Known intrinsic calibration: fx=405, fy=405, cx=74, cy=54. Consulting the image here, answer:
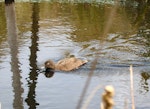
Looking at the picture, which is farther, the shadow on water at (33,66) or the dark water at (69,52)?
the dark water at (69,52)

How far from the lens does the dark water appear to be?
6.63 m

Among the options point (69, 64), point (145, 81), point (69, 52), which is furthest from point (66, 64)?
point (145, 81)

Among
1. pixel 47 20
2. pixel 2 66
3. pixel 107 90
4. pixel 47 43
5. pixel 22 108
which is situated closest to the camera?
pixel 107 90

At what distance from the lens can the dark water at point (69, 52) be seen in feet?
21.7

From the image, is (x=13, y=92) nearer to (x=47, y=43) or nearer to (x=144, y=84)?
(x=144, y=84)

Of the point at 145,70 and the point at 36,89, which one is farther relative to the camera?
the point at 145,70

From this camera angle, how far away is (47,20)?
12.6 metres

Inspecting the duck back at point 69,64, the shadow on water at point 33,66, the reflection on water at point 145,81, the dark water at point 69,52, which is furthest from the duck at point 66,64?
the reflection on water at point 145,81

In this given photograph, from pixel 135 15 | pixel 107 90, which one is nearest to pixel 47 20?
pixel 135 15

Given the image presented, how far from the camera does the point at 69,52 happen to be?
9.57m

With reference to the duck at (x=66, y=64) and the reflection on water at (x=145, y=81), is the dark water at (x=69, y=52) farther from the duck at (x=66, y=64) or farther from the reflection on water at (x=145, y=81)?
the duck at (x=66, y=64)

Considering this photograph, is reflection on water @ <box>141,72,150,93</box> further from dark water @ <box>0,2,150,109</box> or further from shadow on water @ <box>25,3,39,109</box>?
shadow on water @ <box>25,3,39,109</box>

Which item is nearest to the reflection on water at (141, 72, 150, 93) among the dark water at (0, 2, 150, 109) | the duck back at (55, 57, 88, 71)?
the dark water at (0, 2, 150, 109)

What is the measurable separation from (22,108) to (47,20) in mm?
6724
